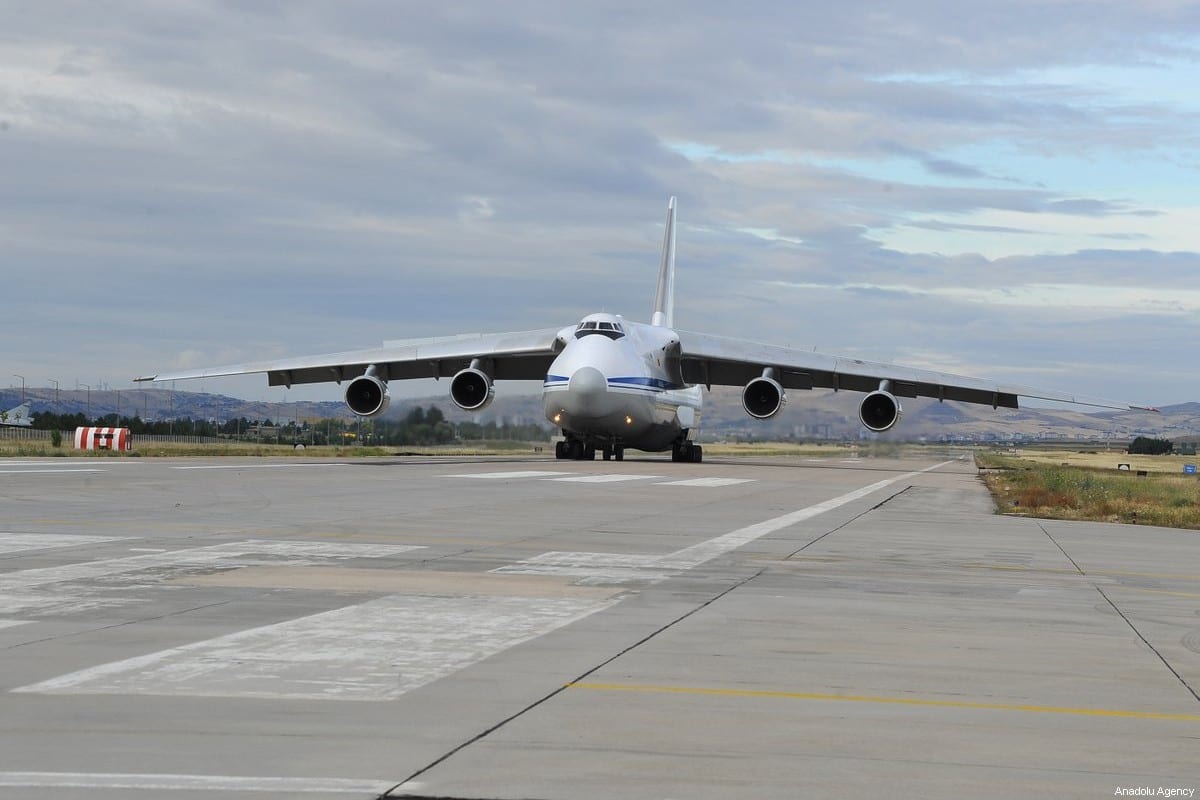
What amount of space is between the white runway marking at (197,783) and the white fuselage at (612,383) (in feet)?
103

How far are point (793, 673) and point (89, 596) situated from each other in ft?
15.1

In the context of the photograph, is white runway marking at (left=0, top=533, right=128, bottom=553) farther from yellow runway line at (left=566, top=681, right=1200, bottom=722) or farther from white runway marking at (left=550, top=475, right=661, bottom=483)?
white runway marking at (left=550, top=475, right=661, bottom=483)

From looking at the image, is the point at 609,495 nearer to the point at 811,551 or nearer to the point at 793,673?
the point at 811,551

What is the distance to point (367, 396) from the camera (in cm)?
3762

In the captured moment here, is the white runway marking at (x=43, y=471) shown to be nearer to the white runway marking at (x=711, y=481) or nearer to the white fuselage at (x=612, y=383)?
the white runway marking at (x=711, y=481)

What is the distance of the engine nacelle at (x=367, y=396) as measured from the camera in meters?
37.3

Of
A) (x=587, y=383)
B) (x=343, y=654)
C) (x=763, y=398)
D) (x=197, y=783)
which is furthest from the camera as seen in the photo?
(x=763, y=398)

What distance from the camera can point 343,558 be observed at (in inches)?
441

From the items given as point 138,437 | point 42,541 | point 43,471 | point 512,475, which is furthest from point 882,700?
point 138,437

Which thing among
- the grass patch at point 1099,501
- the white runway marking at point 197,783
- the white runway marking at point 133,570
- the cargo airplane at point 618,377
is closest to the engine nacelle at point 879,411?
the cargo airplane at point 618,377

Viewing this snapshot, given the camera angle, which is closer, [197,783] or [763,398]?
[197,783]

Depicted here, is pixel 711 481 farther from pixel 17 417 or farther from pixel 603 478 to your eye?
pixel 17 417

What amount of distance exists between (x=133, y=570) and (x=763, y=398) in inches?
1166

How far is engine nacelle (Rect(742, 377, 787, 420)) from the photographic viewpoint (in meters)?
38.0
